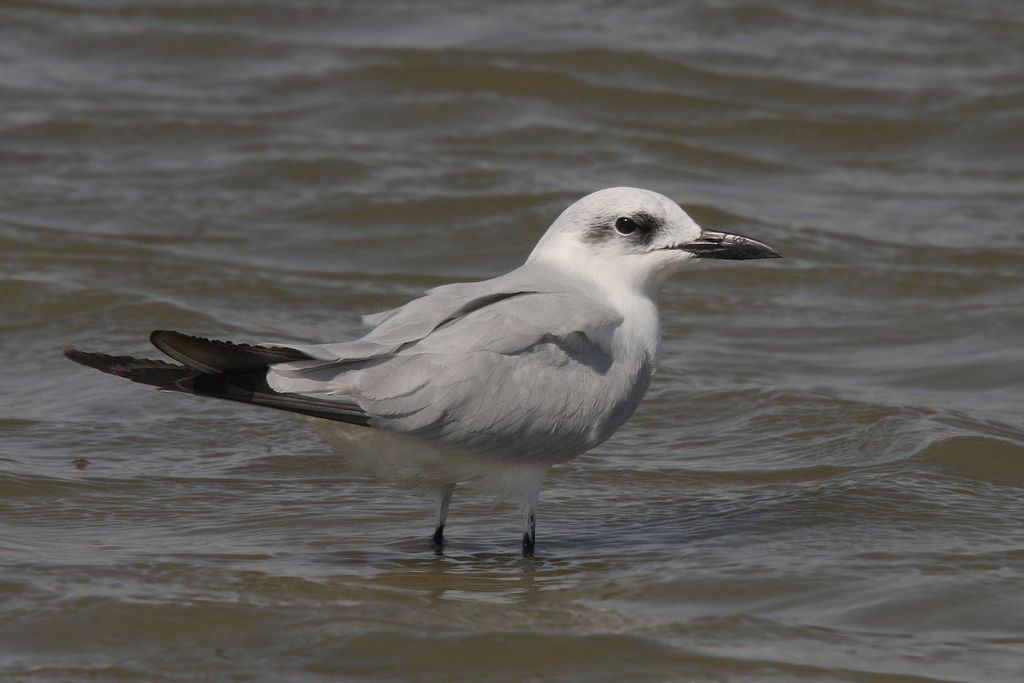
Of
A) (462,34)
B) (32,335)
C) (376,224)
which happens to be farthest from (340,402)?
(462,34)

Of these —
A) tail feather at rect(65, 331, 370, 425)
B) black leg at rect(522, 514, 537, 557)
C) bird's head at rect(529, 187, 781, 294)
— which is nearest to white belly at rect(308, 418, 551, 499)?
black leg at rect(522, 514, 537, 557)

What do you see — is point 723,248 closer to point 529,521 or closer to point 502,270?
point 529,521

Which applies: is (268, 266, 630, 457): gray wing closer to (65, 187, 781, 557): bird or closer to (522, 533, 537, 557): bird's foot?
(65, 187, 781, 557): bird

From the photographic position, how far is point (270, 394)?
199 inches

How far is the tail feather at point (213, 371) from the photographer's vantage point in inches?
195

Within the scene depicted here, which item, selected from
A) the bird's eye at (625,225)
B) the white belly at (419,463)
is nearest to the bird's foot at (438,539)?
the white belly at (419,463)

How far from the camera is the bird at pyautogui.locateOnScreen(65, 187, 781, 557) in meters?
5.10

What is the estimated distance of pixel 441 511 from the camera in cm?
598

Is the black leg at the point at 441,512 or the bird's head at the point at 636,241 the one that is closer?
the black leg at the point at 441,512

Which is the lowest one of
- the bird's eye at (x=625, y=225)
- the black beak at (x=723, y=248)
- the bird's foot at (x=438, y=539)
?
the bird's foot at (x=438, y=539)

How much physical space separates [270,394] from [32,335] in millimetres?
4158

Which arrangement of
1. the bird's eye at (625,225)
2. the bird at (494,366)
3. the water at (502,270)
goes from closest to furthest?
the bird at (494,366) < the water at (502,270) < the bird's eye at (625,225)

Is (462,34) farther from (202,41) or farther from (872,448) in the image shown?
(872,448)

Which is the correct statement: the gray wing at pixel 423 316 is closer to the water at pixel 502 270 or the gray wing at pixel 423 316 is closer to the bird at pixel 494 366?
the bird at pixel 494 366
